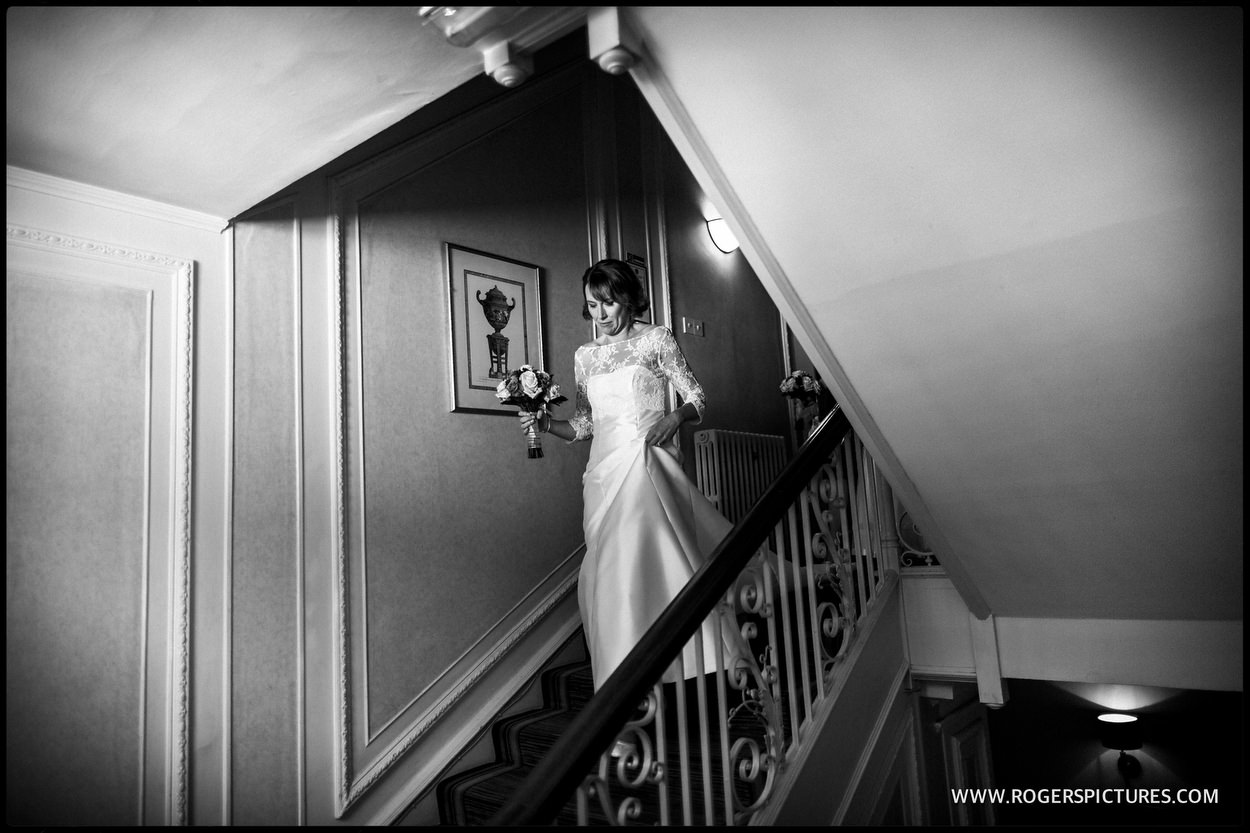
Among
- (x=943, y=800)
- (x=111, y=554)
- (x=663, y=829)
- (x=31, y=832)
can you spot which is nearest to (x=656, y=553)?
(x=663, y=829)

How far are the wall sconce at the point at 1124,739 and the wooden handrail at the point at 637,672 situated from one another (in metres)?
5.58

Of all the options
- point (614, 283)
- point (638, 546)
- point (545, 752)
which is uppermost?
point (614, 283)

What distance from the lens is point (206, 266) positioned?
2.97 m

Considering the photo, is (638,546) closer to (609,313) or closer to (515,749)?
(609,313)

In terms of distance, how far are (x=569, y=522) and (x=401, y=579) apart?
1109mm

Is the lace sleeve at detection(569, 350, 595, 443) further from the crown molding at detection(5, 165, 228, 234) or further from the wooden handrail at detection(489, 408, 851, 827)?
the crown molding at detection(5, 165, 228, 234)

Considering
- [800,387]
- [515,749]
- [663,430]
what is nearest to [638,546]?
[663,430]

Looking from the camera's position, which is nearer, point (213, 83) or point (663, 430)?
point (213, 83)

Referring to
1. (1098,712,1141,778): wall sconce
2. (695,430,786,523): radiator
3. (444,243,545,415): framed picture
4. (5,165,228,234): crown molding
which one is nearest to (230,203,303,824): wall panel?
(5,165,228,234): crown molding

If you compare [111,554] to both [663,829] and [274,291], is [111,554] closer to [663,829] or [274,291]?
[274,291]

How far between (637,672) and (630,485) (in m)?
1.09

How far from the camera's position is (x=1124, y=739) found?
6.72m

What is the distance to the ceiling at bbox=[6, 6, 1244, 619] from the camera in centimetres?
181

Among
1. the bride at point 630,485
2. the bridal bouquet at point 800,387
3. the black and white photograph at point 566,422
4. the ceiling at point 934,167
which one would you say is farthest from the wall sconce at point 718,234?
the ceiling at point 934,167
